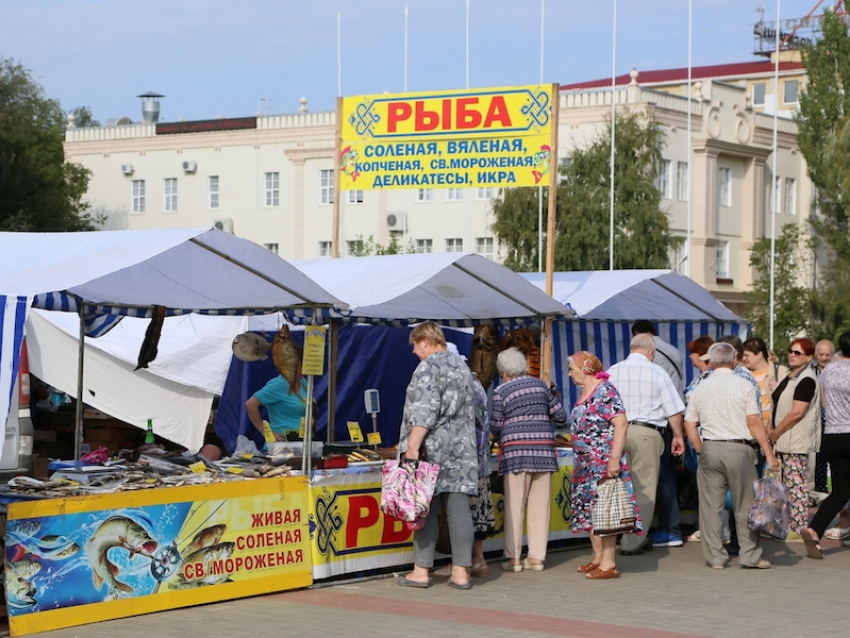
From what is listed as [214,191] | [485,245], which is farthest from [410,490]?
[214,191]

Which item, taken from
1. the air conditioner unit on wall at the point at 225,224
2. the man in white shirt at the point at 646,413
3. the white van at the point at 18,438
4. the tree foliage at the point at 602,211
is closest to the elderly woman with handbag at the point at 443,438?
the man in white shirt at the point at 646,413

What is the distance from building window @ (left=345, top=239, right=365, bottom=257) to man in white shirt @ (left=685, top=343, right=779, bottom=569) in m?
42.2

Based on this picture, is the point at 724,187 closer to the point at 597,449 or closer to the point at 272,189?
the point at 272,189

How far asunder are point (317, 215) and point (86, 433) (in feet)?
132

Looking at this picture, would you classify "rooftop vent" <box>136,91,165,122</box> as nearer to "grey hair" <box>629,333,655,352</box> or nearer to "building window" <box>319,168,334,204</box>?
"building window" <box>319,168,334,204</box>

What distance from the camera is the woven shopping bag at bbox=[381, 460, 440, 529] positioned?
8836 mm

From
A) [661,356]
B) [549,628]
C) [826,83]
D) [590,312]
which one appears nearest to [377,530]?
[549,628]

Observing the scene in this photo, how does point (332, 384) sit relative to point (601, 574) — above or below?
above

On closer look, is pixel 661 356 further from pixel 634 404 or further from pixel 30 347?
pixel 30 347

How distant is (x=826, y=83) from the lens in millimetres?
47344

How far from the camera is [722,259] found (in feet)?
181

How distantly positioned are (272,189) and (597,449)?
161 ft

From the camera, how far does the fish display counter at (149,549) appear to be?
766 centimetres

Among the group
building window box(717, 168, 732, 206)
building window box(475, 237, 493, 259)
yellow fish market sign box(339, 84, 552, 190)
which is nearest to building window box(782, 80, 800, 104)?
building window box(717, 168, 732, 206)
